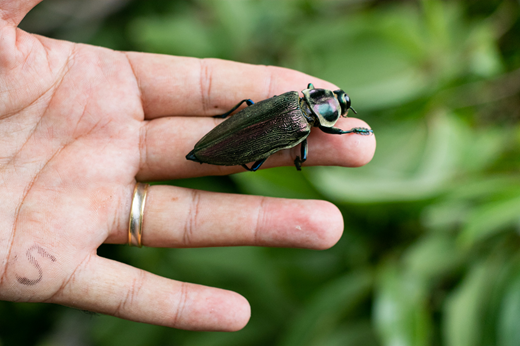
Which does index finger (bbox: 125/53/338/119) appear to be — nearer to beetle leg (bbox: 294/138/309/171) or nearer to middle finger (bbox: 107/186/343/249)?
beetle leg (bbox: 294/138/309/171)

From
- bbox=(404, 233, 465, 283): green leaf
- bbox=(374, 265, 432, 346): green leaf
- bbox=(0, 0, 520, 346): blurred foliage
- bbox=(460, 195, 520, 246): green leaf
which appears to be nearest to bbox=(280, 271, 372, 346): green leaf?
bbox=(0, 0, 520, 346): blurred foliage

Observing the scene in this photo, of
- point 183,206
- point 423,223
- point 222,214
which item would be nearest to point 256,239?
point 222,214

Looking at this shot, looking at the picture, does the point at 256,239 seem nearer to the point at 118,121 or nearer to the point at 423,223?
the point at 118,121

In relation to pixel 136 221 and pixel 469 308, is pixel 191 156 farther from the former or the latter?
pixel 469 308

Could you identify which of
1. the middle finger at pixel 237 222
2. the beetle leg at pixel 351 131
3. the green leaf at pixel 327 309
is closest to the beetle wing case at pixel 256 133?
the beetle leg at pixel 351 131

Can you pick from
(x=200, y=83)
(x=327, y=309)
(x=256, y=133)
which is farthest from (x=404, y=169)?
(x=200, y=83)

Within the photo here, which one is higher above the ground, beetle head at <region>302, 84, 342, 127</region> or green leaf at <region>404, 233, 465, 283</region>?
beetle head at <region>302, 84, 342, 127</region>
